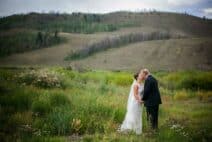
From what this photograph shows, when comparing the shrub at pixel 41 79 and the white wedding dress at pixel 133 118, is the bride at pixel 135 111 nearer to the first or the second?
the white wedding dress at pixel 133 118

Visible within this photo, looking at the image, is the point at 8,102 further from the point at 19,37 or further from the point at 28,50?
the point at 19,37

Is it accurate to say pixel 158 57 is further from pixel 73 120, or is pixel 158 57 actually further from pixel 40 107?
pixel 73 120

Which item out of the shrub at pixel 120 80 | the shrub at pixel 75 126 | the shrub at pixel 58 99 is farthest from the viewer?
the shrub at pixel 120 80

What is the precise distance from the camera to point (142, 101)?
14375mm

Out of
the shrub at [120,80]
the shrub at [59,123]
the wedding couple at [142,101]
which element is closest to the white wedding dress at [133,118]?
the wedding couple at [142,101]

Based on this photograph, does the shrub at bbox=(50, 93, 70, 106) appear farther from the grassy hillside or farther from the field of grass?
the grassy hillside

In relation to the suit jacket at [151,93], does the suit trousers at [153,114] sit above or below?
below

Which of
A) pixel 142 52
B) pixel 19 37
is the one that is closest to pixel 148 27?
pixel 19 37

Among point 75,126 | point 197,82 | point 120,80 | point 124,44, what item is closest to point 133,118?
point 75,126

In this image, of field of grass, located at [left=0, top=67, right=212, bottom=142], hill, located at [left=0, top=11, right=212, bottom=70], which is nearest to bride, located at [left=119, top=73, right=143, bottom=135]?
field of grass, located at [left=0, top=67, right=212, bottom=142]

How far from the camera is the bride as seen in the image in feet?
46.2

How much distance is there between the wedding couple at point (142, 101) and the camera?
548 inches

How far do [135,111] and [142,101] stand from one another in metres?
0.42

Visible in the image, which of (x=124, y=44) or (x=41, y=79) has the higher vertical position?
(x=124, y=44)
